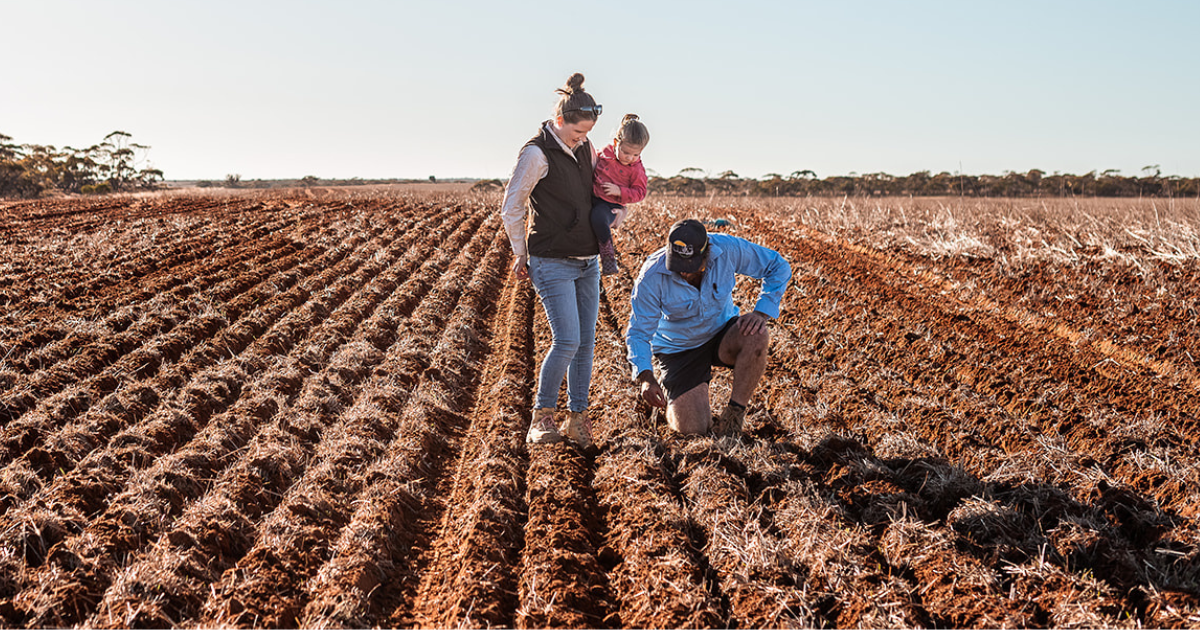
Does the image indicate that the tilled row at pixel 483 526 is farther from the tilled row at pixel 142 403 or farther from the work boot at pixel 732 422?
the tilled row at pixel 142 403

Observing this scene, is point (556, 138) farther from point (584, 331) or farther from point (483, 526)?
point (483, 526)

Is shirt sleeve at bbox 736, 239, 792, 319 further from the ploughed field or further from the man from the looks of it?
the ploughed field

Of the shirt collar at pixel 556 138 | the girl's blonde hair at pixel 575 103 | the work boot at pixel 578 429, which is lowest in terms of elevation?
the work boot at pixel 578 429

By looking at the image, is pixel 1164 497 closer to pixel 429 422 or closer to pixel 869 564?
pixel 869 564

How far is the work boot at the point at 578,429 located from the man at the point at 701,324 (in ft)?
1.44

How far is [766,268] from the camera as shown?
4375mm

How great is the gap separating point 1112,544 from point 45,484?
515cm

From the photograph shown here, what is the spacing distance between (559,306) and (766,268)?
134cm

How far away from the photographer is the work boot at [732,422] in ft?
14.3

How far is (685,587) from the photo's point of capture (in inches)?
113

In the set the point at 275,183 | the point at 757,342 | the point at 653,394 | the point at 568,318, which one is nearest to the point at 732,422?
the point at 757,342

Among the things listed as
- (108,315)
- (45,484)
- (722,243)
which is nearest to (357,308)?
(108,315)

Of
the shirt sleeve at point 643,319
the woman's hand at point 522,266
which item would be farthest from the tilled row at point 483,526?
the woman's hand at point 522,266

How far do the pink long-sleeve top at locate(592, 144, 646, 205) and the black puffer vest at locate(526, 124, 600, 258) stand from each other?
7cm
